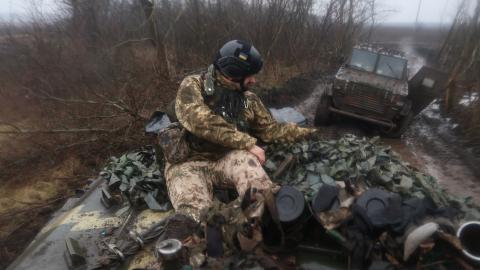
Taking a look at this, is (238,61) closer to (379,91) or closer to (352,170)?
(352,170)

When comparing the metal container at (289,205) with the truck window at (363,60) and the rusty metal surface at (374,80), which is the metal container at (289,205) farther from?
the truck window at (363,60)

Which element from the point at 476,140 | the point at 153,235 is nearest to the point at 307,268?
the point at 153,235

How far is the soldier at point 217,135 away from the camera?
293 centimetres

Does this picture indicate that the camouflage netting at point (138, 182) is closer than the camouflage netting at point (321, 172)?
No

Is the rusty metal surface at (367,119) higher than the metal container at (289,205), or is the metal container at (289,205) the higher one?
the metal container at (289,205)

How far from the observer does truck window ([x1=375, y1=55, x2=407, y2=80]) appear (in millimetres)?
8857

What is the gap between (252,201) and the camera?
6.82ft

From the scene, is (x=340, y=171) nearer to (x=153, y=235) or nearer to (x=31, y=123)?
(x=153, y=235)

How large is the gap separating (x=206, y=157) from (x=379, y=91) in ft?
20.4

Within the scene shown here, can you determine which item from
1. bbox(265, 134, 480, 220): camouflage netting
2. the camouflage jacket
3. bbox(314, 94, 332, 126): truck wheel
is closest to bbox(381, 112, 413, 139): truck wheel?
bbox(314, 94, 332, 126): truck wheel

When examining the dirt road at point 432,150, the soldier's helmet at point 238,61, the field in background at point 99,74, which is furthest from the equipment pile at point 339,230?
the dirt road at point 432,150

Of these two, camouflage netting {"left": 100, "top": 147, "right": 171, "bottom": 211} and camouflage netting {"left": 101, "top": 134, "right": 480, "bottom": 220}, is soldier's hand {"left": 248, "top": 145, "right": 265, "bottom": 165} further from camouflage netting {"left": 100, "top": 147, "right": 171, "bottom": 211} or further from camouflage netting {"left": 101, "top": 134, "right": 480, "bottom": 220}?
camouflage netting {"left": 100, "top": 147, "right": 171, "bottom": 211}

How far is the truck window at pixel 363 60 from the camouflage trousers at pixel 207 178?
707 cm

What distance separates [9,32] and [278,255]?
45.9 ft
